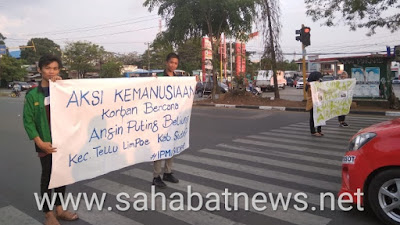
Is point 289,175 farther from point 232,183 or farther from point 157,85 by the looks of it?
point 157,85

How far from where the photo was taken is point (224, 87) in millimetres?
30797

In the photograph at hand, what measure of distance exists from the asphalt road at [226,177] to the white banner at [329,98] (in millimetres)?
514

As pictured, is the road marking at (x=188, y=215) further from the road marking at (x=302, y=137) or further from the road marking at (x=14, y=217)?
the road marking at (x=302, y=137)

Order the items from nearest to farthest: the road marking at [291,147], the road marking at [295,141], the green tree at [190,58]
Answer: the road marking at [291,147], the road marking at [295,141], the green tree at [190,58]

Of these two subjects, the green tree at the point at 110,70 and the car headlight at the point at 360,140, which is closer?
the car headlight at the point at 360,140

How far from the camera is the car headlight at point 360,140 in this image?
3.63 metres

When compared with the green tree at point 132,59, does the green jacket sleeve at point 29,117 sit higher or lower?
lower

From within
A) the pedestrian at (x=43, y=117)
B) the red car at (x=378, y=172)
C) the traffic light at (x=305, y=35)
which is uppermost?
the traffic light at (x=305, y=35)

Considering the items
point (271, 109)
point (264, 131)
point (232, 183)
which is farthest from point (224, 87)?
point (232, 183)

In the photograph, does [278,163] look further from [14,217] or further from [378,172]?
[14,217]

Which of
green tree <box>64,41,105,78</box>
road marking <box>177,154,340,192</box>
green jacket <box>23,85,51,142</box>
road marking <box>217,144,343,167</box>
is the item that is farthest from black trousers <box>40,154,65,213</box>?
green tree <box>64,41,105,78</box>

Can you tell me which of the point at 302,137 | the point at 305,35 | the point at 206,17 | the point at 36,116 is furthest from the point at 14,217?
the point at 206,17

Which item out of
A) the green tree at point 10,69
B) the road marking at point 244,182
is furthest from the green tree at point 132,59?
the road marking at point 244,182

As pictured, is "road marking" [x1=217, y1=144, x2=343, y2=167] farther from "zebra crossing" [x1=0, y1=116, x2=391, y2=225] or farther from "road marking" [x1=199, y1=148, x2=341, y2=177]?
"road marking" [x1=199, y1=148, x2=341, y2=177]
